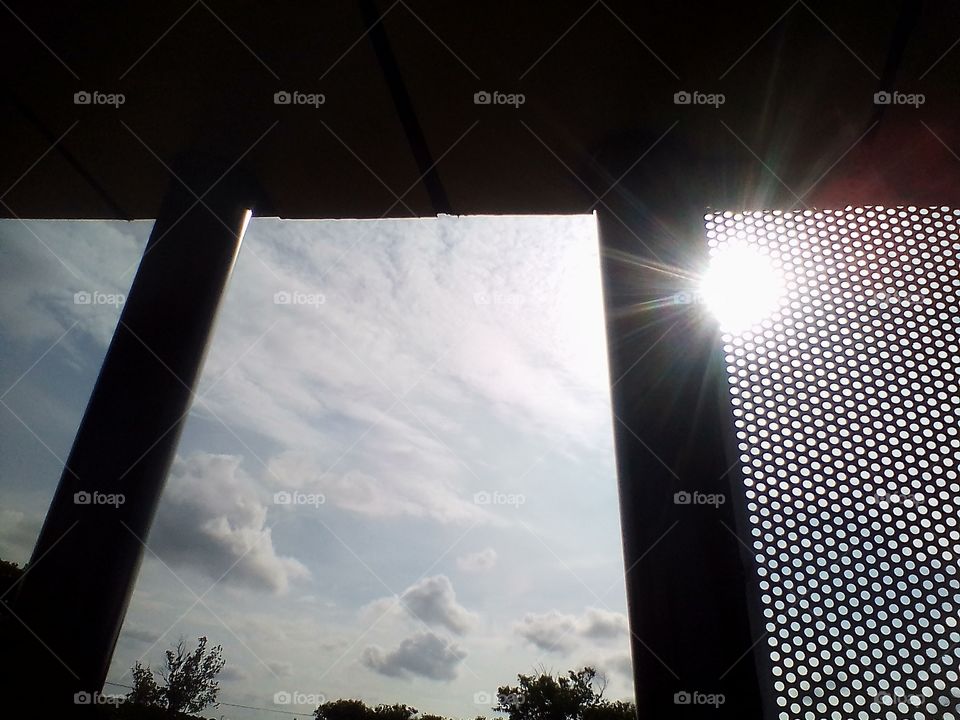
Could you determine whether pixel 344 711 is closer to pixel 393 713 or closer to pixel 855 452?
pixel 393 713

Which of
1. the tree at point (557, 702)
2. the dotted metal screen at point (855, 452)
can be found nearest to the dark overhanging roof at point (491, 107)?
the dotted metal screen at point (855, 452)

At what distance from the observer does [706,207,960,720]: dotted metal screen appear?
7.90 ft

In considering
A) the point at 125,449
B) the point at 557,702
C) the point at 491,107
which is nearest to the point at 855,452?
the point at 491,107

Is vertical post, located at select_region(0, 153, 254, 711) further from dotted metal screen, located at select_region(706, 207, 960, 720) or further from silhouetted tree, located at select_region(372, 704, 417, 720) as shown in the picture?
silhouetted tree, located at select_region(372, 704, 417, 720)

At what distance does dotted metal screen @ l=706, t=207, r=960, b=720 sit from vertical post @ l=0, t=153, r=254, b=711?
3.29m

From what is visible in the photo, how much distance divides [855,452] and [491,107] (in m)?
2.85

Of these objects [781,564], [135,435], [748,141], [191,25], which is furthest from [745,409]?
[191,25]

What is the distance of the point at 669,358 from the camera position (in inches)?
121

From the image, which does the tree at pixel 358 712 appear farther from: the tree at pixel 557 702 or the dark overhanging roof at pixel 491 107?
the dark overhanging roof at pixel 491 107

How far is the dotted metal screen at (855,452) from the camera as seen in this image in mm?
2408

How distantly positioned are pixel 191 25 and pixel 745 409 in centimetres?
383

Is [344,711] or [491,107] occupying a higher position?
[491,107]

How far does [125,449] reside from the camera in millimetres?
3287

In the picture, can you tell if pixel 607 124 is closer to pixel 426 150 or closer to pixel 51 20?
pixel 426 150
